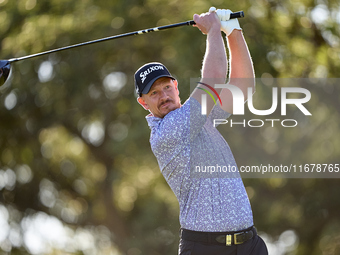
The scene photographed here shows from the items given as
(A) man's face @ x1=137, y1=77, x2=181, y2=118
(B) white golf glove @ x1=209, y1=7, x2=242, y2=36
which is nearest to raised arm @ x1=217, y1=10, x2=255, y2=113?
(B) white golf glove @ x1=209, y1=7, x2=242, y2=36

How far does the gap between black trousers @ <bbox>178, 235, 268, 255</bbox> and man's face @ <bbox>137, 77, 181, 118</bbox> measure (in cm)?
59

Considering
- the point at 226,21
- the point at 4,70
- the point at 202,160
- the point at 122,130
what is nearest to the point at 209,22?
the point at 226,21

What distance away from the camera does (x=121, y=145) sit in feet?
33.8

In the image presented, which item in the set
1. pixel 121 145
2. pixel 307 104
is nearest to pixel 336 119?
pixel 307 104

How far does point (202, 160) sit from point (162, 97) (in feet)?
1.16

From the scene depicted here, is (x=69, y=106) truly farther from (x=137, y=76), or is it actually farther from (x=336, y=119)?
(x=137, y=76)

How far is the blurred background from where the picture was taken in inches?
378

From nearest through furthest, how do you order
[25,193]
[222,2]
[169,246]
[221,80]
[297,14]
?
[221,80] < [222,2] < [297,14] < [169,246] < [25,193]

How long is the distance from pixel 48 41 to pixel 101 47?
3.25ft

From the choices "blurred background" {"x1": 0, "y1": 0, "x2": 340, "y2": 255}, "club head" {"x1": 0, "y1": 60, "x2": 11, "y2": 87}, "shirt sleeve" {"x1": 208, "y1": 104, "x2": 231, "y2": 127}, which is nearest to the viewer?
"shirt sleeve" {"x1": 208, "y1": 104, "x2": 231, "y2": 127}

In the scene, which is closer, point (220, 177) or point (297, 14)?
point (220, 177)

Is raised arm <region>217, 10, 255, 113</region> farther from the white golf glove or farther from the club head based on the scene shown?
the club head

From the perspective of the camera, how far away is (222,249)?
2.71 meters

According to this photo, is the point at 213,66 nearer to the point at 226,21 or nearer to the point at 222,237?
the point at 226,21
